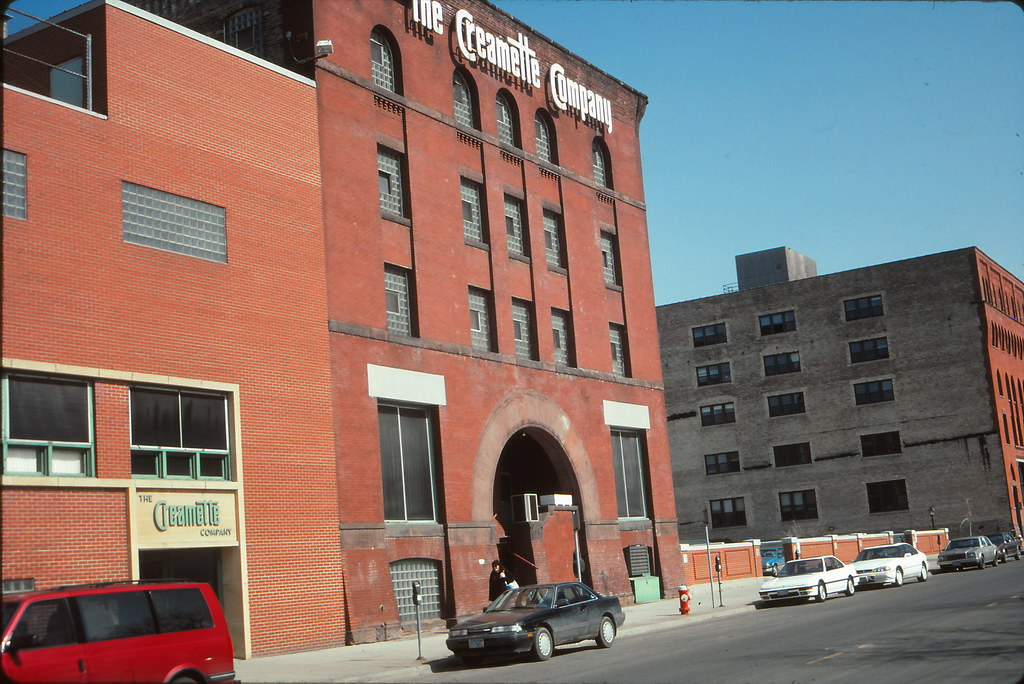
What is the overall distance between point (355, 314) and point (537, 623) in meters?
10.2

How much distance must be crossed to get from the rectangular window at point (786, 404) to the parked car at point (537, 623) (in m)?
58.3

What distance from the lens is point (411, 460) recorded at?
29.6m

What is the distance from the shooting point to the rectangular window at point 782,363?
263ft

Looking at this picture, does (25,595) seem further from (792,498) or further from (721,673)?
(792,498)

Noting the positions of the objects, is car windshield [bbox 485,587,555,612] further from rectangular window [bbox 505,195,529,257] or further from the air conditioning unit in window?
rectangular window [bbox 505,195,529,257]

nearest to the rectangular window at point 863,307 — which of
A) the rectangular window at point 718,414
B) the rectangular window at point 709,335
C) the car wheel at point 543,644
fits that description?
the rectangular window at point 709,335

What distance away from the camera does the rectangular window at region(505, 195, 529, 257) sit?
118ft

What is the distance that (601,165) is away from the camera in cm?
4175

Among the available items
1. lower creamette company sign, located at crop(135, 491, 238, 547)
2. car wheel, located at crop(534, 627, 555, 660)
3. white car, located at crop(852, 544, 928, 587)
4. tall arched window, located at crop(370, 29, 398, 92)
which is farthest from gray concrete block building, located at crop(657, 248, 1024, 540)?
lower creamette company sign, located at crop(135, 491, 238, 547)

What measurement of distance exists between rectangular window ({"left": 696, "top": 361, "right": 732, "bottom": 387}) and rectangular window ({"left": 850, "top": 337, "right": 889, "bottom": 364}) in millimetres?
9045

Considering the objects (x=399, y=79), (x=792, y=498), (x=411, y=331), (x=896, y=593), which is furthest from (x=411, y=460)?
(x=792, y=498)

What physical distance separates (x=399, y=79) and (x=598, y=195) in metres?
11.0

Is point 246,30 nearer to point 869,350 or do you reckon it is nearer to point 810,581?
point 810,581

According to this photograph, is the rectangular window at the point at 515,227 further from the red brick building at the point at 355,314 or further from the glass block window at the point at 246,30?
the glass block window at the point at 246,30
